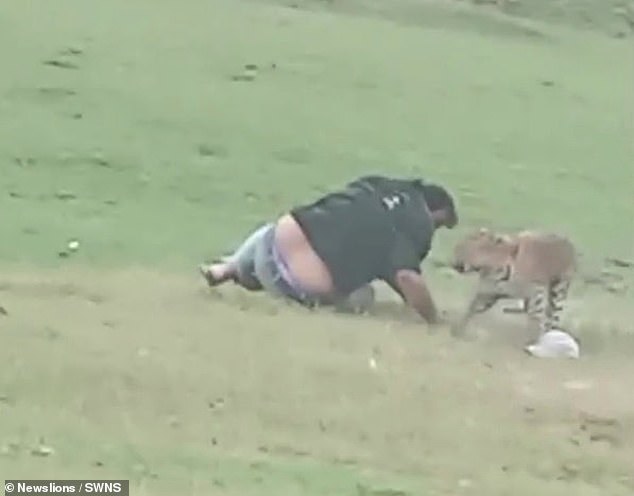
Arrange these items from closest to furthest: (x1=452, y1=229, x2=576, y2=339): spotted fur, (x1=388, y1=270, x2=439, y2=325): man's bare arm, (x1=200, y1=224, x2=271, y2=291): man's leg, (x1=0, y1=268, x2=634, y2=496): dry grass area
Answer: (x1=0, y1=268, x2=634, y2=496): dry grass area < (x1=452, y1=229, x2=576, y2=339): spotted fur < (x1=388, y1=270, x2=439, y2=325): man's bare arm < (x1=200, y1=224, x2=271, y2=291): man's leg

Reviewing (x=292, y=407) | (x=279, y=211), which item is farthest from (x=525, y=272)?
(x=279, y=211)

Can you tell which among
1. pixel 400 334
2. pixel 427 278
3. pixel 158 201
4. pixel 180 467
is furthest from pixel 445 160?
pixel 180 467

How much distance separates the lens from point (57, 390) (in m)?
6.30

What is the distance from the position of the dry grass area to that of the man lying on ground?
539mm

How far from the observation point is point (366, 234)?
877cm

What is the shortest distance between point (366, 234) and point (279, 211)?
4484 mm

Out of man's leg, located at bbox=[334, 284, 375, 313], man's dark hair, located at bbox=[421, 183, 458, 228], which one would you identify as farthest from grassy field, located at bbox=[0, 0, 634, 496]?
man's dark hair, located at bbox=[421, 183, 458, 228]

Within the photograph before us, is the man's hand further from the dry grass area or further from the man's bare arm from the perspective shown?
the dry grass area

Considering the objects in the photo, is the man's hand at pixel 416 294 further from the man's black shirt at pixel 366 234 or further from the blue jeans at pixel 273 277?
the blue jeans at pixel 273 277

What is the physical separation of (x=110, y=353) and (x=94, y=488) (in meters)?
1.98

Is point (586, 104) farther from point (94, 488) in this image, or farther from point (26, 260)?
point (94, 488)

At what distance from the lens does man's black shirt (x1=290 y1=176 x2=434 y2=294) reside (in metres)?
8.80

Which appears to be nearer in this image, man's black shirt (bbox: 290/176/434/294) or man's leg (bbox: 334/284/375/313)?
man's black shirt (bbox: 290/176/434/294)

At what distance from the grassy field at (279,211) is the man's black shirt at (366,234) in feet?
0.88
